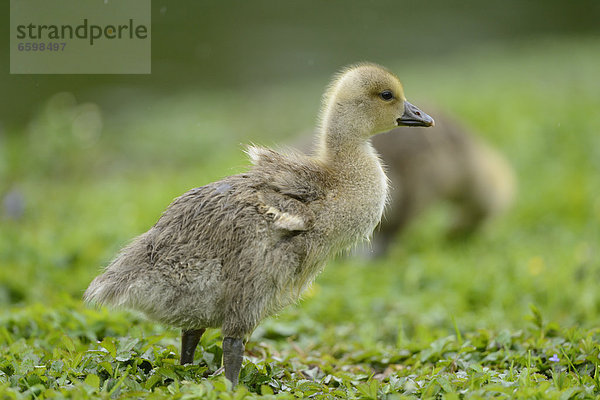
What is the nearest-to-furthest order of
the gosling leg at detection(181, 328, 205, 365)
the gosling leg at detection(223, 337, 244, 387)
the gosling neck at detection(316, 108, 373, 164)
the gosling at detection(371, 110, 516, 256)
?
the gosling leg at detection(223, 337, 244, 387), the gosling leg at detection(181, 328, 205, 365), the gosling neck at detection(316, 108, 373, 164), the gosling at detection(371, 110, 516, 256)

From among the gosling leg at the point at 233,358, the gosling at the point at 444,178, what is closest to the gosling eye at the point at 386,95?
the gosling leg at the point at 233,358

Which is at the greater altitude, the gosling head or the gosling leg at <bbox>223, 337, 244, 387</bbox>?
the gosling head

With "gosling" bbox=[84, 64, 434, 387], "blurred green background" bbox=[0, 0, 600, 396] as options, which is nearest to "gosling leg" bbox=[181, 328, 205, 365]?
"gosling" bbox=[84, 64, 434, 387]

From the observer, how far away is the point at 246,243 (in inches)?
143

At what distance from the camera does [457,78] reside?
15445 millimetres

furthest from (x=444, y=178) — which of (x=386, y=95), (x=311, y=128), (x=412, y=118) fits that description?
(x=386, y=95)

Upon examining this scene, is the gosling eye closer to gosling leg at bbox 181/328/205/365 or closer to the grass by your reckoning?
the grass

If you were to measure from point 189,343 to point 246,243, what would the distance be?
0.71m

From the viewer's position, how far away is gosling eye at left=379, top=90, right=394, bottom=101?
4195 mm

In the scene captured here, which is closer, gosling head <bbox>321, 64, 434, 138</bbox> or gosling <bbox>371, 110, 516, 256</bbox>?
gosling head <bbox>321, 64, 434, 138</bbox>

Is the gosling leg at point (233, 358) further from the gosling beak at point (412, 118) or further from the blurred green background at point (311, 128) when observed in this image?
the gosling beak at point (412, 118)

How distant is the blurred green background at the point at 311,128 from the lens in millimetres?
6152

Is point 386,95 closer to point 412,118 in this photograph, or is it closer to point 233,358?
point 412,118

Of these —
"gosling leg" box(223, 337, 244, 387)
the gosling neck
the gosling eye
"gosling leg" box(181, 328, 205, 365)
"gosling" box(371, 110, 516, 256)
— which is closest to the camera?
"gosling leg" box(223, 337, 244, 387)
